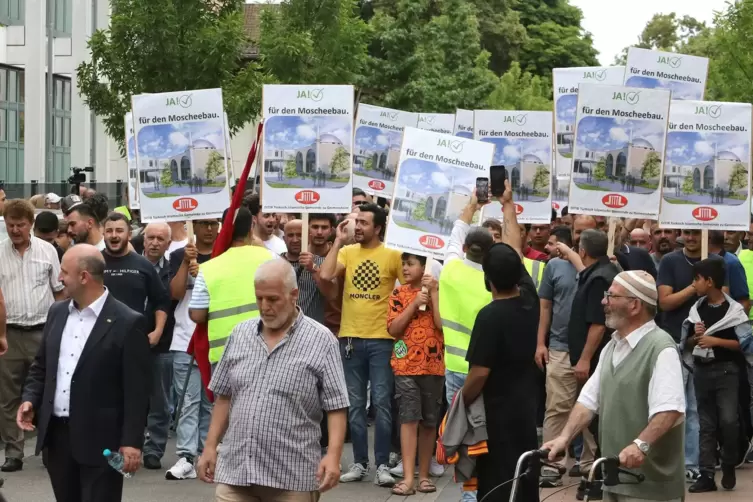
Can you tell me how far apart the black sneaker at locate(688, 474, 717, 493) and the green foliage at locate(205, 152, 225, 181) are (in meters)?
4.58

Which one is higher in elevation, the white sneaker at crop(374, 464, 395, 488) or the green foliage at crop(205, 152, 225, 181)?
the green foliage at crop(205, 152, 225, 181)

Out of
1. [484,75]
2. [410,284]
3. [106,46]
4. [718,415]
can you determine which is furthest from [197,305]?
[484,75]

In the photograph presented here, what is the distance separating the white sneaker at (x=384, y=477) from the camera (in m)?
11.9

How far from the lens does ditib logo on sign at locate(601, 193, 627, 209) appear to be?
12922 mm

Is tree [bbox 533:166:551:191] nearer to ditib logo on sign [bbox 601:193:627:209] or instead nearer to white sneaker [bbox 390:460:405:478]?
ditib logo on sign [bbox 601:193:627:209]

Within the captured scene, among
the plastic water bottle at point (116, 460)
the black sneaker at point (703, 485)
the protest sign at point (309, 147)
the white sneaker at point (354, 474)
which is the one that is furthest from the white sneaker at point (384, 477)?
the plastic water bottle at point (116, 460)

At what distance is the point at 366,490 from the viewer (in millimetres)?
11828

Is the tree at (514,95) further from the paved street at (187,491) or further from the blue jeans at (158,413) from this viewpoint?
the paved street at (187,491)

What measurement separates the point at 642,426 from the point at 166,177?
235 inches

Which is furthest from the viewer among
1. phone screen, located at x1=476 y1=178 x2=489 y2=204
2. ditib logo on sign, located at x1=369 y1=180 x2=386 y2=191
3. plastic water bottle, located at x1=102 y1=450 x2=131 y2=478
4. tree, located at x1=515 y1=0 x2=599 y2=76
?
tree, located at x1=515 y1=0 x2=599 y2=76

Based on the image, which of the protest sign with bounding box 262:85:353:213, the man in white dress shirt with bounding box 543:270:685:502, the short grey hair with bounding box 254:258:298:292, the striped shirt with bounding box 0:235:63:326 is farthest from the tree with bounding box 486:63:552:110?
the short grey hair with bounding box 254:258:298:292

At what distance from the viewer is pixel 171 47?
25031 millimetres

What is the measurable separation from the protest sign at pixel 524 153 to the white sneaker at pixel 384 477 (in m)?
3.49

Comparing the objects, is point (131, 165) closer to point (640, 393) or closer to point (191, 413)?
point (191, 413)
